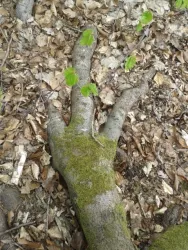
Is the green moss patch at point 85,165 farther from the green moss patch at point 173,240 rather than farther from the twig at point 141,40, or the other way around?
the twig at point 141,40

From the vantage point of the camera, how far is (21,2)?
3502 millimetres

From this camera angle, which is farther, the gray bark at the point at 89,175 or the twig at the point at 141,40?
the twig at the point at 141,40

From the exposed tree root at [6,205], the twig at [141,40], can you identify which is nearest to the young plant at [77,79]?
the exposed tree root at [6,205]

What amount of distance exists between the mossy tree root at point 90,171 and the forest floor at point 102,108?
13cm

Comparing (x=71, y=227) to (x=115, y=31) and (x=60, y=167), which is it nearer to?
(x=60, y=167)

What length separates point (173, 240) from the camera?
8.21 ft

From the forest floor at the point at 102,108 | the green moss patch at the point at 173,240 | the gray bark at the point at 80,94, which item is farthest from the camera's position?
the gray bark at the point at 80,94

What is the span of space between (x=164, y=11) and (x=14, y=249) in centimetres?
342

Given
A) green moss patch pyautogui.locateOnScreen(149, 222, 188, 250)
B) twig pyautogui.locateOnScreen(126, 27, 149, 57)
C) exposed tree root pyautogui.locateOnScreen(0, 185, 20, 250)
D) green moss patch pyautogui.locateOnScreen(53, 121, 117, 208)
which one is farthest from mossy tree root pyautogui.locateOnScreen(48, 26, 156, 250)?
twig pyautogui.locateOnScreen(126, 27, 149, 57)

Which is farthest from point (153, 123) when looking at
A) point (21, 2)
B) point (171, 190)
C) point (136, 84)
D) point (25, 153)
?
point (21, 2)

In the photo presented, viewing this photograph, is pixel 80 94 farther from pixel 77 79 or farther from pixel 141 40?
pixel 141 40

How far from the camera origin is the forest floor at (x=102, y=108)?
262cm

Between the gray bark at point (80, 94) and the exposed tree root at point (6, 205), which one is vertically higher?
the gray bark at point (80, 94)

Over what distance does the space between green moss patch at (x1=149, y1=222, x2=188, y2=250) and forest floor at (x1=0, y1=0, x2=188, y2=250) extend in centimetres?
14
